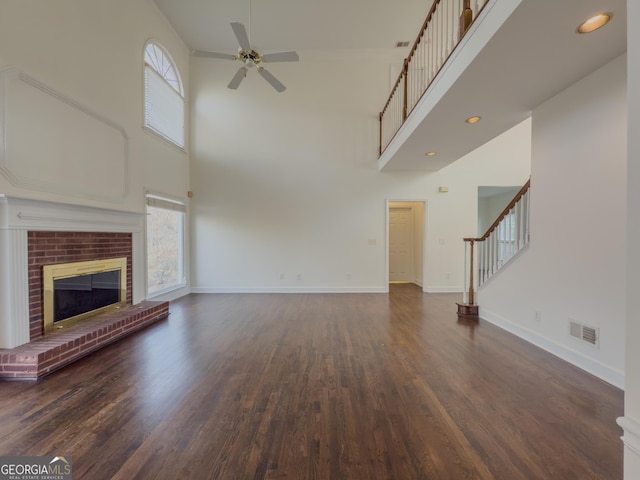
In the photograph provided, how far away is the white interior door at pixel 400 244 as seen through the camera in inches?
298

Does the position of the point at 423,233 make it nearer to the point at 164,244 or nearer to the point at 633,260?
the point at 164,244

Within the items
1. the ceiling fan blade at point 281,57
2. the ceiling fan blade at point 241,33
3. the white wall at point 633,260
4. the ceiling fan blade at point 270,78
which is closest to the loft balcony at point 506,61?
the white wall at point 633,260

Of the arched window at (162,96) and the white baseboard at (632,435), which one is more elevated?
the arched window at (162,96)

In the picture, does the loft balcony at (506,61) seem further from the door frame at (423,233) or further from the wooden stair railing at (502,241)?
the door frame at (423,233)

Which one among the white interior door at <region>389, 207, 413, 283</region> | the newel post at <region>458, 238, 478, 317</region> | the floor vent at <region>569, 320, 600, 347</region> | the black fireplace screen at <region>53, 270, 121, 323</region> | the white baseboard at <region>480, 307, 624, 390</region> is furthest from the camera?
the white interior door at <region>389, 207, 413, 283</region>

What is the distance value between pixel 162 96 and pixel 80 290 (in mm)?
3696

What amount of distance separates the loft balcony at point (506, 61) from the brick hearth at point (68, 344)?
14.1 ft

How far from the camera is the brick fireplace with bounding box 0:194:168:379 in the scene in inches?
99.1

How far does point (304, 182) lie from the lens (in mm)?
6191

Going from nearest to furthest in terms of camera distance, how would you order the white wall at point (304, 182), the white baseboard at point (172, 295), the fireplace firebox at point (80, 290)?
the fireplace firebox at point (80, 290) → the white baseboard at point (172, 295) → the white wall at point (304, 182)

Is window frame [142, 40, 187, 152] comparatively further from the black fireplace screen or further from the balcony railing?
the balcony railing

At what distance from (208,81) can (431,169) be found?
505cm

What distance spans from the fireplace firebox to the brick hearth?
0.46 ft

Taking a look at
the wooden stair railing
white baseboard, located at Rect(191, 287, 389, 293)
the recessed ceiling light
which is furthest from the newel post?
the recessed ceiling light
